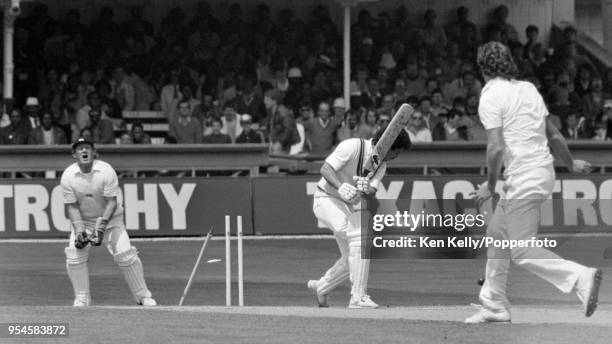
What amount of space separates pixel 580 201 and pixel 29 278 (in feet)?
31.0

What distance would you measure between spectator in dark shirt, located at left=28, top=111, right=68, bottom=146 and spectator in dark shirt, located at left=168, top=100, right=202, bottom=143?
6.17 ft

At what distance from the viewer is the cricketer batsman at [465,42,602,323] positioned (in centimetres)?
1052

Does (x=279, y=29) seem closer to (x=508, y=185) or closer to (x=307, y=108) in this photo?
(x=307, y=108)

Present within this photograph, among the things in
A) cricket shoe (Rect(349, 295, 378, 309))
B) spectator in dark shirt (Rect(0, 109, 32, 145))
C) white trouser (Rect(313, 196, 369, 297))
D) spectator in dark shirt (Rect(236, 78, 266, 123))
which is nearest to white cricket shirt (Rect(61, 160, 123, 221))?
white trouser (Rect(313, 196, 369, 297))

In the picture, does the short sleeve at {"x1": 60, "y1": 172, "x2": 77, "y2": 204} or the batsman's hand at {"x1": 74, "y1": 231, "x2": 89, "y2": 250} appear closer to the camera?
the batsman's hand at {"x1": 74, "y1": 231, "x2": 89, "y2": 250}

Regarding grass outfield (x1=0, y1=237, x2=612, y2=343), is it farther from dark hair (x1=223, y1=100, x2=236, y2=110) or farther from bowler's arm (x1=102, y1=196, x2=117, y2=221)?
dark hair (x1=223, y1=100, x2=236, y2=110)

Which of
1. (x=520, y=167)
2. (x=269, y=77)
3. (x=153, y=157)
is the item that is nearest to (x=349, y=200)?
(x=520, y=167)

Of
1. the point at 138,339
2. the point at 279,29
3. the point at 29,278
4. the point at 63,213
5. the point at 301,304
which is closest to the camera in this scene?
the point at 138,339

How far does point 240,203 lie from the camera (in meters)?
22.9

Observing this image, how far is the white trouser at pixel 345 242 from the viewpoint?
13.7m

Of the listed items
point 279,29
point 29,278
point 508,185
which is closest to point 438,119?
point 279,29

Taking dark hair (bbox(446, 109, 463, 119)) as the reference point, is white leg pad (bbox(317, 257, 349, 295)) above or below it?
below

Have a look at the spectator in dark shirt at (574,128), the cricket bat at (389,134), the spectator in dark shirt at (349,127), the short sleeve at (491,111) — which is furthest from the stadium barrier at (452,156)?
the short sleeve at (491,111)

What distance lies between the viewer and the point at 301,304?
52.0 feet
